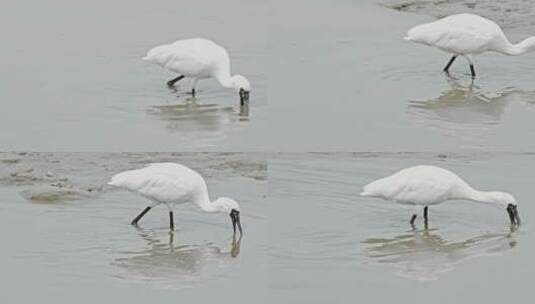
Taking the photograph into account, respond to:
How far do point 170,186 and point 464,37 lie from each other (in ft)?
10.1

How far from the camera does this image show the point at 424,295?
880 cm

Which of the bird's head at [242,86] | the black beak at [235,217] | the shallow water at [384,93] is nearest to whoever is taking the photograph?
the black beak at [235,217]

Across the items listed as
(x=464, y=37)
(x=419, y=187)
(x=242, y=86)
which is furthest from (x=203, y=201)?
(x=464, y=37)

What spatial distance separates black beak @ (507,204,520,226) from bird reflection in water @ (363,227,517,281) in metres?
0.08

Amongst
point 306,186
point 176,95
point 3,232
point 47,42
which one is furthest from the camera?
point 47,42

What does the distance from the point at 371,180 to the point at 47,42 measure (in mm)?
3592

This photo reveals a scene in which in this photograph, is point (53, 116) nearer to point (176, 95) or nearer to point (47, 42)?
point (176, 95)

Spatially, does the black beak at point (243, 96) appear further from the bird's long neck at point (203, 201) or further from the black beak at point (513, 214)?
the black beak at point (513, 214)

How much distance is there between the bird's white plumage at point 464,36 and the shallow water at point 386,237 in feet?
4.63

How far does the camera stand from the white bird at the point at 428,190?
10078mm

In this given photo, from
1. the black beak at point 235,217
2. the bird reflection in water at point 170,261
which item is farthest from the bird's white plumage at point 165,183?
the bird reflection in water at point 170,261

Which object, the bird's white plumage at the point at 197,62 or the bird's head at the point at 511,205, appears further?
the bird's white plumage at the point at 197,62

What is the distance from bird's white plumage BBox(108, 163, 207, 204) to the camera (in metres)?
10.1

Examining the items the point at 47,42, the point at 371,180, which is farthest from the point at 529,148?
the point at 47,42
